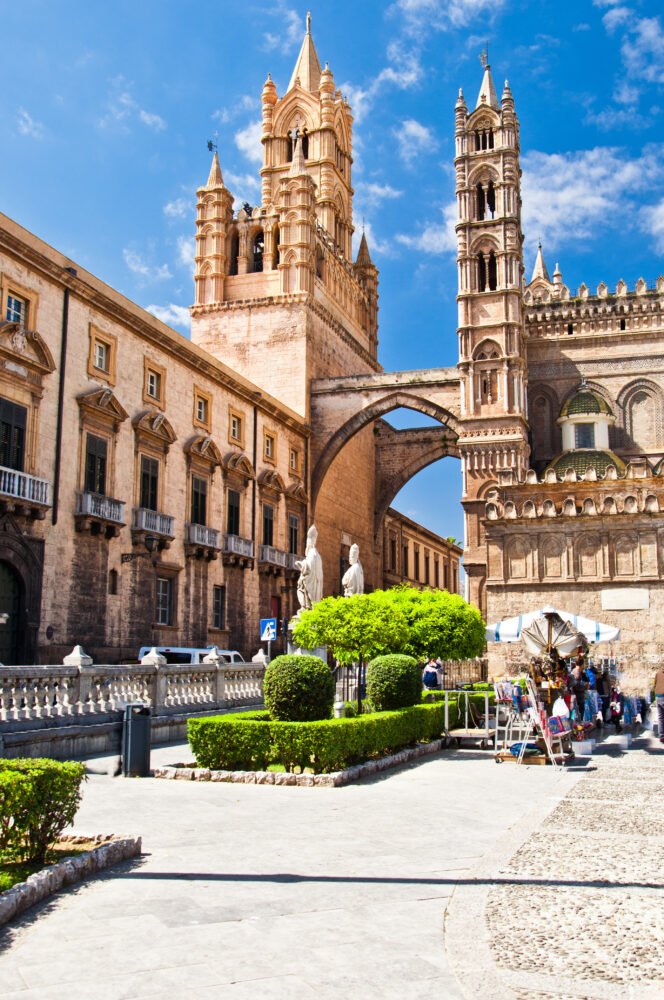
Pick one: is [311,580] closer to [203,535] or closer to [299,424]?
[203,535]

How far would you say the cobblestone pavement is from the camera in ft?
14.5

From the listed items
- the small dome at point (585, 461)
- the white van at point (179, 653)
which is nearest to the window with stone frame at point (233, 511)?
the white van at point (179, 653)

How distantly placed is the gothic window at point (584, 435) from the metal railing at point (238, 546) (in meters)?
16.2

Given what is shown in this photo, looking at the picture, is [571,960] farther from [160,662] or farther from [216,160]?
[216,160]

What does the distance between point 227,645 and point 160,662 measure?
598 inches

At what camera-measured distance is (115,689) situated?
14633 millimetres

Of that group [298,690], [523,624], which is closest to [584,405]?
[523,624]

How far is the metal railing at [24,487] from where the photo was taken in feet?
66.9

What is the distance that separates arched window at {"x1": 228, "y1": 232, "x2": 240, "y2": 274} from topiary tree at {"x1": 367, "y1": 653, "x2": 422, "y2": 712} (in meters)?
32.1

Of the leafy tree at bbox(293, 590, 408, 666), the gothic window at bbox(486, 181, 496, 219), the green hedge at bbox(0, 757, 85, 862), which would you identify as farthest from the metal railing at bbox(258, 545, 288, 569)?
the green hedge at bbox(0, 757, 85, 862)

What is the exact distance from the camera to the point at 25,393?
21688 mm

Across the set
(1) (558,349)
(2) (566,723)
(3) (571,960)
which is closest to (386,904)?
(3) (571,960)

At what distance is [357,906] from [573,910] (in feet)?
4.35

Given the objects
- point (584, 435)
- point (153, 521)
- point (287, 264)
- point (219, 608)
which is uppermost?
point (287, 264)
